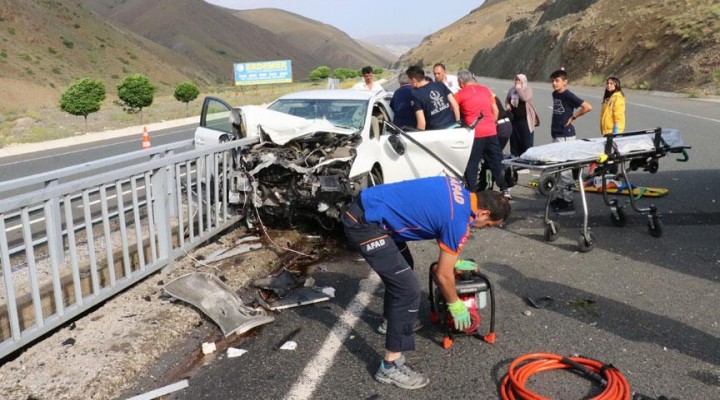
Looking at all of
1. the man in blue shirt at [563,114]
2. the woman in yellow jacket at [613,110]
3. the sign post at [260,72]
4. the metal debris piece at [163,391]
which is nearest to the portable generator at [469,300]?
the metal debris piece at [163,391]

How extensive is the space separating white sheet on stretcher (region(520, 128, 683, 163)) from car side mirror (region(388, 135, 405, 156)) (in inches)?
61.4

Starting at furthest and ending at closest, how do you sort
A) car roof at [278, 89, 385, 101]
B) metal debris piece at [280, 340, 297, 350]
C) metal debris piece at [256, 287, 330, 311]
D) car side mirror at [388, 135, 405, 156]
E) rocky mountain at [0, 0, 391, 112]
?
rocky mountain at [0, 0, 391, 112], car roof at [278, 89, 385, 101], car side mirror at [388, 135, 405, 156], metal debris piece at [256, 287, 330, 311], metal debris piece at [280, 340, 297, 350]

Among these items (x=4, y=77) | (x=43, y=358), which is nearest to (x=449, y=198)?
(x=43, y=358)

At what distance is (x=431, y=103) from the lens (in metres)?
7.58

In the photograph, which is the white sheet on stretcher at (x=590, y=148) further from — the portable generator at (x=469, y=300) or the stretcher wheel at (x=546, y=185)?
the portable generator at (x=469, y=300)

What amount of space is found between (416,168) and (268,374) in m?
4.25

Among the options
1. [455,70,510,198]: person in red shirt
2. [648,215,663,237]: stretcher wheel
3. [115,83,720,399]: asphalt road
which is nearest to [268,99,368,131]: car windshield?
[455,70,510,198]: person in red shirt

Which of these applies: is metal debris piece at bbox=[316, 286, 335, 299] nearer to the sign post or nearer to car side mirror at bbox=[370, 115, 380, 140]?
car side mirror at bbox=[370, 115, 380, 140]

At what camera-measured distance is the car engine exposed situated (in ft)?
19.8

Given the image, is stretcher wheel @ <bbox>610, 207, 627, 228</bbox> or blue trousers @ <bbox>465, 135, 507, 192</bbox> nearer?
stretcher wheel @ <bbox>610, 207, 627, 228</bbox>

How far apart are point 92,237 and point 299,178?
2.38 meters

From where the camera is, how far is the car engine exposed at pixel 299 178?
604cm

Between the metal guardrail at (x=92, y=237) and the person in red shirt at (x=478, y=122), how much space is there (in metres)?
3.10

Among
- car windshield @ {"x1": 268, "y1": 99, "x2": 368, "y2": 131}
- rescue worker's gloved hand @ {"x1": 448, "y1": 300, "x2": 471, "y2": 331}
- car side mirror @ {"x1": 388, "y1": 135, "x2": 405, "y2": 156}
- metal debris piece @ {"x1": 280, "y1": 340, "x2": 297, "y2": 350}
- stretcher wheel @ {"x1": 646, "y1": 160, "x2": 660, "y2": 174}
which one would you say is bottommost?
metal debris piece @ {"x1": 280, "y1": 340, "x2": 297, "y2": 350}
